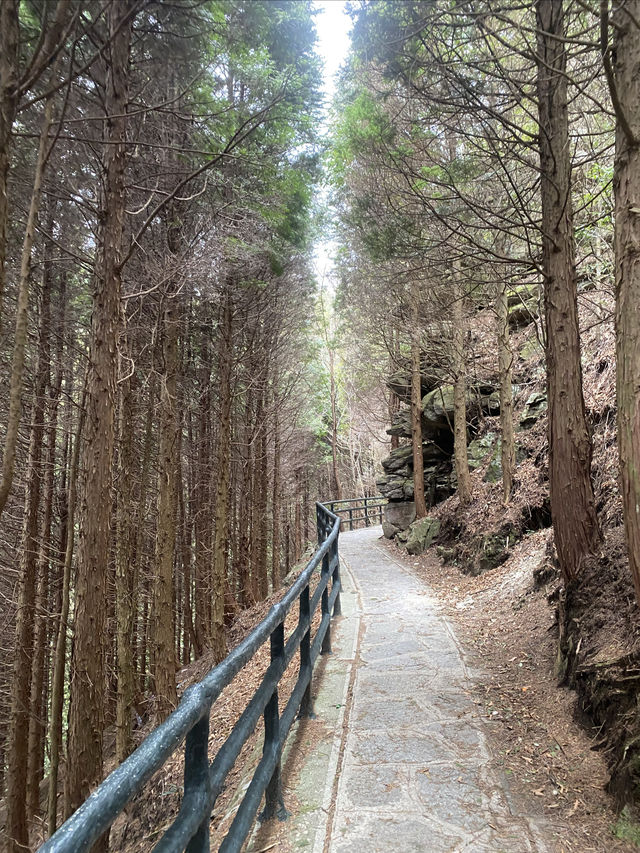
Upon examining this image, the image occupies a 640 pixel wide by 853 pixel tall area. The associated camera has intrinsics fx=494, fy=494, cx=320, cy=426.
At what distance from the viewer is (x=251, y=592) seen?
16.1 meters

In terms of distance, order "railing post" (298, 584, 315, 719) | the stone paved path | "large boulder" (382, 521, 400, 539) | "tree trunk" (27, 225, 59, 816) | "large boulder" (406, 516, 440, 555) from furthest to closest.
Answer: "large boulder" (382, 521, 400, 539)
"large boulder" (406, 516, 440, 555)
"tree trunk" (27, 225, 59, 816)
"railing post" (298, 584, 315, 719)
the stone paved path

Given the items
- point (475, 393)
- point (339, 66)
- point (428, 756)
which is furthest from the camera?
point (475, 393)

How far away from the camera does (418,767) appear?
3.20m

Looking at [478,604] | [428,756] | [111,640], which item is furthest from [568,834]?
[111,640]

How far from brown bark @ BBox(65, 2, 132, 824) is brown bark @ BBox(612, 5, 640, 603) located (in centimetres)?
409

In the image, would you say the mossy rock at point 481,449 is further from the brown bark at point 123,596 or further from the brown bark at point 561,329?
the brown bark at point 123,596

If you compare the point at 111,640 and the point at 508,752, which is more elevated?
the point at 508,752

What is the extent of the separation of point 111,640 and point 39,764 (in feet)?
10.3

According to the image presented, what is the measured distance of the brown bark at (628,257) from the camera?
2.92 m

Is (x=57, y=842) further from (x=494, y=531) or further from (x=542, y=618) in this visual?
(x=494, y=531)

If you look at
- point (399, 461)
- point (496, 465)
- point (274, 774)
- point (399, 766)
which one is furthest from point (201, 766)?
point (399, 461)

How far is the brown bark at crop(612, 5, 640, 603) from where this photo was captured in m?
2.92

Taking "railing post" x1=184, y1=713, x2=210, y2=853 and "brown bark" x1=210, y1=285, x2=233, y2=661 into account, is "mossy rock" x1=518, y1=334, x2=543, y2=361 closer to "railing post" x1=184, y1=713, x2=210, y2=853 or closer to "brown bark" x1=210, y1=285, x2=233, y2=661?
"brown bark" x1=210, y1=285, x2=233, y2=661

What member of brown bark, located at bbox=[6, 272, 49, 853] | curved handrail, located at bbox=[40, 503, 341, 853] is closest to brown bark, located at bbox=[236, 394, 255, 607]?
brown bark, located at bbox=[6, 272, 49, 853]
